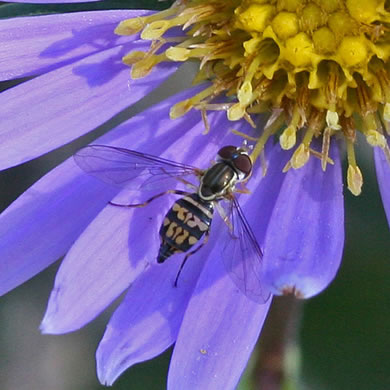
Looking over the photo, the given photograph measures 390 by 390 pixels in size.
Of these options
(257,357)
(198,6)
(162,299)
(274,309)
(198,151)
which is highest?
(198,6)

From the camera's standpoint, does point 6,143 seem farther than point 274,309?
No

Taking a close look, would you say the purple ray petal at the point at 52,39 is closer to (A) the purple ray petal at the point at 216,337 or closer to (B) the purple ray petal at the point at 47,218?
(B) the purple ray petal at the point at 47,218

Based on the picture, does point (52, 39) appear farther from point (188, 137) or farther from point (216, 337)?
point (216, 337)

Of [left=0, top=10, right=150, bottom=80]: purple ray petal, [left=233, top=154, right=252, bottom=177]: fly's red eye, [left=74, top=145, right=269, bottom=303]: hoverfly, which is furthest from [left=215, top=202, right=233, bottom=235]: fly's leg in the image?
[left=0, top=10, right=150, bottom=80]: purple ray petal

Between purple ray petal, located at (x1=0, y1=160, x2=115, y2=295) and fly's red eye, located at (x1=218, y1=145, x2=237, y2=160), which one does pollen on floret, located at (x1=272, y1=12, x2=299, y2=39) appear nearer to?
fly's red eye, located at (x1=218, y1=145, x2=237, y2=160)

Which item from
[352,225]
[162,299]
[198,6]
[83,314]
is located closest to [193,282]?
[162,299]

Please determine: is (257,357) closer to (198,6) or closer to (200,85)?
(200,85)
